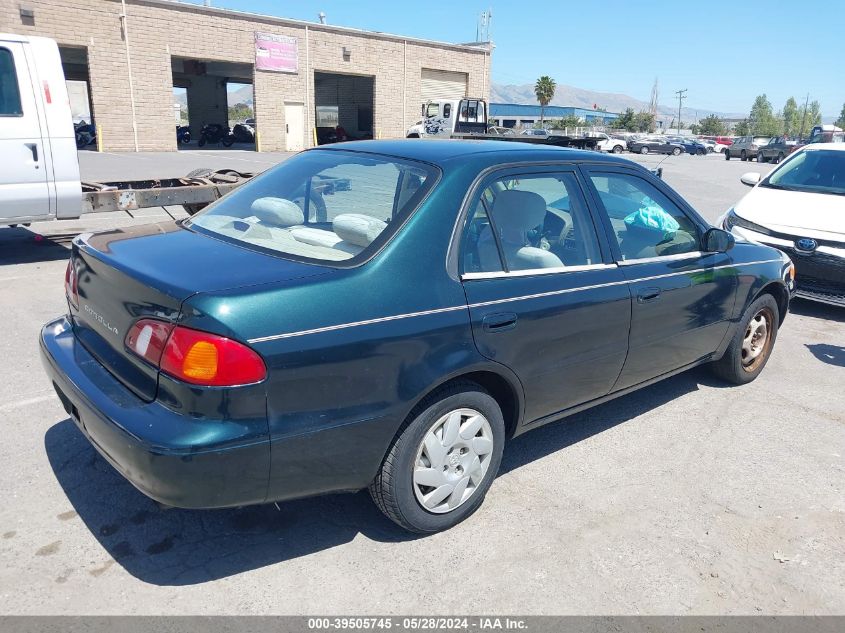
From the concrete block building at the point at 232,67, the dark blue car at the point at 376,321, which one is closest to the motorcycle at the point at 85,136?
the concrete block building at the point at 232,67

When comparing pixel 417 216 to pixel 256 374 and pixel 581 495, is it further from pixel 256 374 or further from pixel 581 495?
pixel 581 495

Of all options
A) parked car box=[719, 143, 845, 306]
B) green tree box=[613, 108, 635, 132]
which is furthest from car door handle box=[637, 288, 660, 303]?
green tree box=[613, 108, 635, 132]

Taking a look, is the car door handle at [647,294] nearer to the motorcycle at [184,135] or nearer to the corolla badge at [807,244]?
the corolla badge at [807,244]

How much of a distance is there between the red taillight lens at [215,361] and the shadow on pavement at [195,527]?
92 centimetres

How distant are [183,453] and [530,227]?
2.03 meters

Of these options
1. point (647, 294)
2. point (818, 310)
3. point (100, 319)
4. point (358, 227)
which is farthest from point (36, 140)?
point (818, 310)

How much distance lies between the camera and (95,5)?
27.6 metres

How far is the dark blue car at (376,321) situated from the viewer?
245 centimetres

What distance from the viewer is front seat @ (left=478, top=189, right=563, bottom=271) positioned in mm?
3158

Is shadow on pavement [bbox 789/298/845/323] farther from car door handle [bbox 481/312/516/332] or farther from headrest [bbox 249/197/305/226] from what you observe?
headrest [bbox 249/197/305/226]

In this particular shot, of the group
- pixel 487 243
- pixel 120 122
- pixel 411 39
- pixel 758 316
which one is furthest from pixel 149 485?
pixel 411 39

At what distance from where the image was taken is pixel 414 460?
9.53ft

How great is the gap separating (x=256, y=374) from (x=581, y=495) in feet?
6.29

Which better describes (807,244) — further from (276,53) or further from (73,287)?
(276,53)
